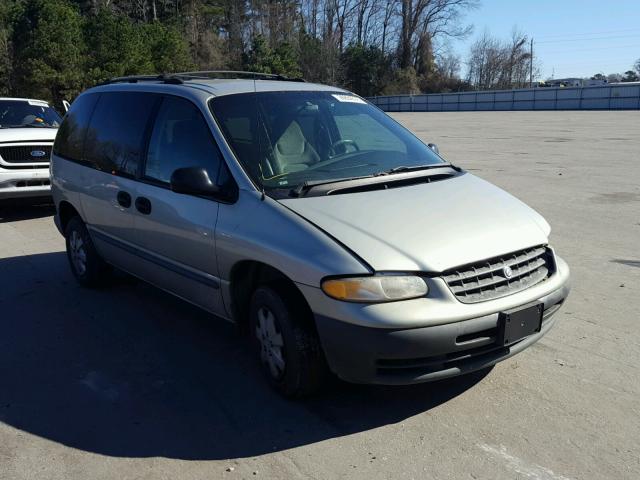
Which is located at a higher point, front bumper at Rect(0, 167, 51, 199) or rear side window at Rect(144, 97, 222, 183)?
rear side window at Rect(144, 97, 222, 183)

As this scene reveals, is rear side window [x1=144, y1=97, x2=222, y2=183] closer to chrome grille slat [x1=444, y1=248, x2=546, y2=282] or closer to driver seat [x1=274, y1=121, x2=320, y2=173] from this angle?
driver seat [x1=274, y1=121, x2=320, y2=173]

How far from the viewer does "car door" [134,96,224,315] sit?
13.8 ft

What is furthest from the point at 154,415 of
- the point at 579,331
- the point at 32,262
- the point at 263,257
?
the point at 32,262

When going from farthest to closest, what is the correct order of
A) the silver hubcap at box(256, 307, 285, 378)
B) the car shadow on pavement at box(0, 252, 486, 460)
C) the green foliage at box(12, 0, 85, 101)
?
the green foliage at box(12, 0, 85, 101), the silver hubcap at box(256, 307, 285, 378), the car shadow on pavement at box(0, 252, 486, 460)

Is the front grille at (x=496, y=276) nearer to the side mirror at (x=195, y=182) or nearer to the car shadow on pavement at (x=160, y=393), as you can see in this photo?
the car shadow on pavement at (x=160, y=393)

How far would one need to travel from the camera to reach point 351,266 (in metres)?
3.25

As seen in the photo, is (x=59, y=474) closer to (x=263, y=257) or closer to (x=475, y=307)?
(x=263, y=257)

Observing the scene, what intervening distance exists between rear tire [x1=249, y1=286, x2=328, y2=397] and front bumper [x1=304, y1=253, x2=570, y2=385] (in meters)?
0.18

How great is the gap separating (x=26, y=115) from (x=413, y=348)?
9882 millimetres

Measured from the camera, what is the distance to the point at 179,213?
437 centimetres

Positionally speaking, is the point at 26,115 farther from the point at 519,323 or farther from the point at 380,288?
the point at 519,323

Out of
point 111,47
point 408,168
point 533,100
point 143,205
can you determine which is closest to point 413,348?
point 408,168

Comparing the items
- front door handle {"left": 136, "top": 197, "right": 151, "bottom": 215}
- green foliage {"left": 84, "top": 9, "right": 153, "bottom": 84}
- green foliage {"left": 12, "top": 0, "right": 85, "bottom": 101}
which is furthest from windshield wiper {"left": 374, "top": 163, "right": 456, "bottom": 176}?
green foliage {"left": 84, "top": 9, "right": 153, "bottom": 84}

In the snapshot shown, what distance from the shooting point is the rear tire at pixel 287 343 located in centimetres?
357
